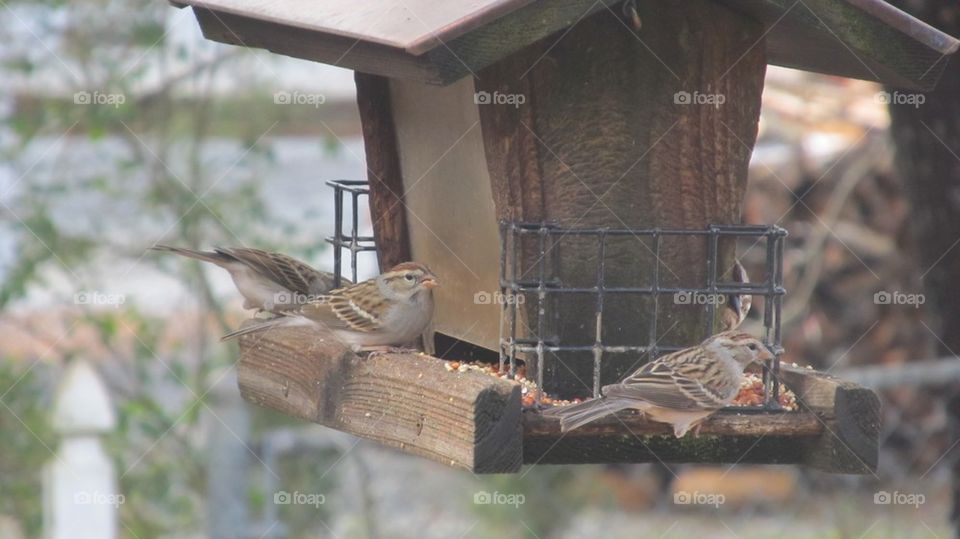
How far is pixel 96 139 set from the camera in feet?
25.9

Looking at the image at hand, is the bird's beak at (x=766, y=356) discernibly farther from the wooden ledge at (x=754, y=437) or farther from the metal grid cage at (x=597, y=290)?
the wooden ledge at (x=754, y=437)

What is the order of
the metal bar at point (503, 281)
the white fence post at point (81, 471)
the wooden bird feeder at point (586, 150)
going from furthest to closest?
the white fence post at point (81, 471) → the metal bar at point (503, 281) → the wooden bird feeder at point (586, 150)

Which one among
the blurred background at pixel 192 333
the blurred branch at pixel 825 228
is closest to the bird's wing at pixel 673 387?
the blurred background at pixel 192 333

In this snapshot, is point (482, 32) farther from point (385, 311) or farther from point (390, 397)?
point (385, 311)

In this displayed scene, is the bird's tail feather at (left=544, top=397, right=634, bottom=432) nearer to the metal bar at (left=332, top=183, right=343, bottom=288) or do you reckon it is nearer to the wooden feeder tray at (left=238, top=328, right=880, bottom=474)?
the wooden feeder tray at (left=238, top=328, right=880, bottom=474)

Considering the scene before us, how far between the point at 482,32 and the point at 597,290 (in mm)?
903

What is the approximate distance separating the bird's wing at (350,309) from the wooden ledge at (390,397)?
0.09 metres

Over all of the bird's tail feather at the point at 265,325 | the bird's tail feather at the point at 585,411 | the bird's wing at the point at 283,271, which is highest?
the bird's wing at the point at 283,271

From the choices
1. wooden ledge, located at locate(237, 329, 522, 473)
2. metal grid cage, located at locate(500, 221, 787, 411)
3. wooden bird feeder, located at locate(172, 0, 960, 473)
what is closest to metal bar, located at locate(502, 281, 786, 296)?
metal grid cage, located at locate(500, 221, 787, 411)

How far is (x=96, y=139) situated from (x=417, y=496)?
284 centimetres

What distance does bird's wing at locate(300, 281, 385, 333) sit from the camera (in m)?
Answer: 4.55

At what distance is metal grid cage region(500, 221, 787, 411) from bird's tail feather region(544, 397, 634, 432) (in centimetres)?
27

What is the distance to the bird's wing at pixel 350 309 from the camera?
4547mm

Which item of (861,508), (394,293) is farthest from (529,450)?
(861,508)
